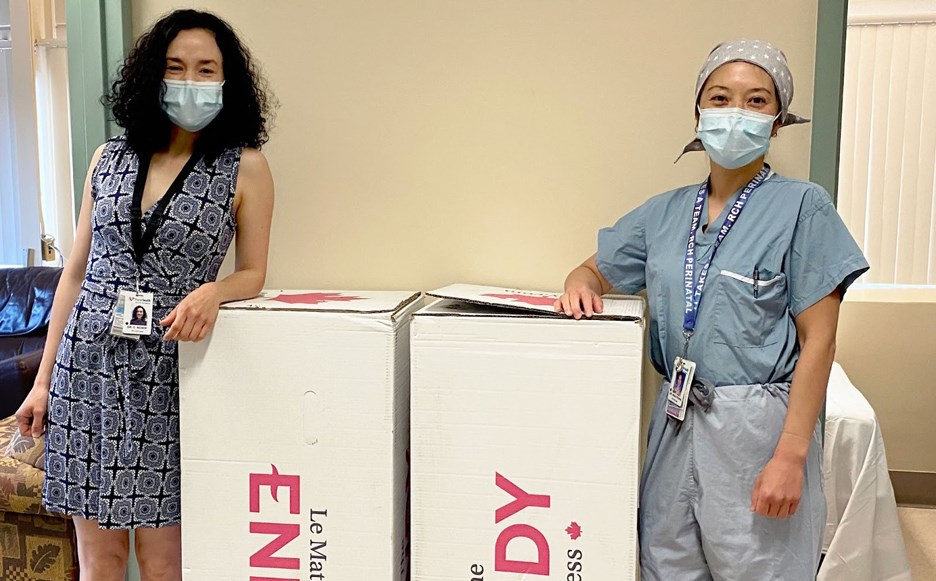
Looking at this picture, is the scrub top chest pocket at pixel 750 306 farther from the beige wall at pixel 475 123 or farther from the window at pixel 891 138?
the window at pixel 891 138

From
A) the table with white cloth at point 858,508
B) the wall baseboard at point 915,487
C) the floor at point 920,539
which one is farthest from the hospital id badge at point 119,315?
the wall baseboard at point 915,487

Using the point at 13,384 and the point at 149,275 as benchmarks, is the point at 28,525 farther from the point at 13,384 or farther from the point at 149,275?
the point at 13,384

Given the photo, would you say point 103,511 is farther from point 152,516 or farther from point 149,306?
point 149,306

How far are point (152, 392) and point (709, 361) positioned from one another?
975mm

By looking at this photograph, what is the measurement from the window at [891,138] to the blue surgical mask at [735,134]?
242 cm

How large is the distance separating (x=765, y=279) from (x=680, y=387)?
0.74 ft

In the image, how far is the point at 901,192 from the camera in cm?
337

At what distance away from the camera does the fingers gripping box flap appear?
4.09 feet

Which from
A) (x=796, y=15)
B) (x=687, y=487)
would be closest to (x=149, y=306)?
(x=687, y=487)

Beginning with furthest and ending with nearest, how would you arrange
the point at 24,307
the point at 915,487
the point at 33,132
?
the point at 33,132, the point at 24,307, the point at 915,487

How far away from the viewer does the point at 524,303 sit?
128 cm

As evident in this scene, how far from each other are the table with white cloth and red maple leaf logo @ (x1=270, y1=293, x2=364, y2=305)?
5.50 feet

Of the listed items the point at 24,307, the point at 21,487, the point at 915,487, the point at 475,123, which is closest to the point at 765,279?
the point at 475,123

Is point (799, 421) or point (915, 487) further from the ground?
point (799, 421)
